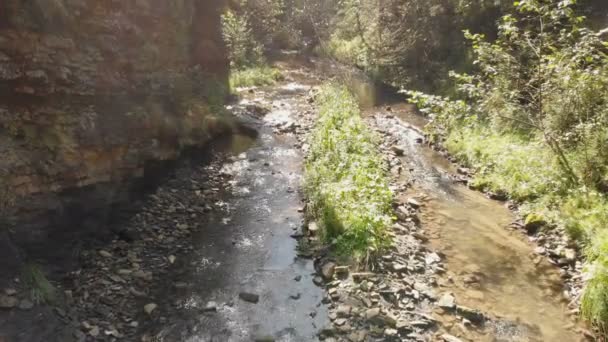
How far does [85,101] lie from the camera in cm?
988

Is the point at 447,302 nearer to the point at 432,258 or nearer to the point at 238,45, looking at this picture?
the point at 432,258

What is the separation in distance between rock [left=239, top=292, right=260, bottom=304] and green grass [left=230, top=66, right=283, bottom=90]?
49.6 feet

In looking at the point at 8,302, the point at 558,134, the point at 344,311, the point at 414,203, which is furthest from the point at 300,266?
the point at 558,134

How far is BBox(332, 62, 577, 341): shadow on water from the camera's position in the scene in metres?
6.23

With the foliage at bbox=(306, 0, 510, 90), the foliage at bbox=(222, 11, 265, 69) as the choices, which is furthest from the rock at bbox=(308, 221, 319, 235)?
the foliage at bbox=(222, 11, 265, 69)

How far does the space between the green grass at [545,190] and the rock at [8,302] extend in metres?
8.23

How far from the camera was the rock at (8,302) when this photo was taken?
5645mm

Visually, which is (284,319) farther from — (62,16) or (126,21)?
(126,21)

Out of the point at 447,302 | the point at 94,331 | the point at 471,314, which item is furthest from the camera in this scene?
the point at 447,302

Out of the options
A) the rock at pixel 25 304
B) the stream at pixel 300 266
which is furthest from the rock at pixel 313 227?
the rock at pixel 25 304

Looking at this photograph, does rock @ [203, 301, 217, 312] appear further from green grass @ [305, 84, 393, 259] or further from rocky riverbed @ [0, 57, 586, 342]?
green grass @ [305, 84, 393, 259]

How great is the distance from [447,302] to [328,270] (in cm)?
201

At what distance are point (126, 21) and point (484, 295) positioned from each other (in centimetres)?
1187

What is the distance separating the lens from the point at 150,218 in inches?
351
